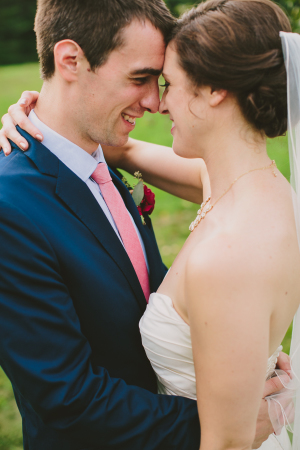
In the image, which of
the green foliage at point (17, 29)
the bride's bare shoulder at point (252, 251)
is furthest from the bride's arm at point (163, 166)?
the green foliage at point (17, 29)

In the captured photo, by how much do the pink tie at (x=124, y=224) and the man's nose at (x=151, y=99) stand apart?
0.44m

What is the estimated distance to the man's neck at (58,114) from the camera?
241 centimetres

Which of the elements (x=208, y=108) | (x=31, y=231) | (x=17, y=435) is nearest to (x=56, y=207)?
(x=31, y=231)

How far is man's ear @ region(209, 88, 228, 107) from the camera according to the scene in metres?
1.98

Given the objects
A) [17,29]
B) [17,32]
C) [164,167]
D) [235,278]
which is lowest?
[235,278]

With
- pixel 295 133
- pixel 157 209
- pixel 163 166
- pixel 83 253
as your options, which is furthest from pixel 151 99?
pixel 157 209

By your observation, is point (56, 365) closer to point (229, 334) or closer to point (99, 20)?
point (229, 334)

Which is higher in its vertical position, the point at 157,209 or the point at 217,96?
the point at 217,96

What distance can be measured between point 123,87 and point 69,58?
0.33 metres

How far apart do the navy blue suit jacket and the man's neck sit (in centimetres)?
21

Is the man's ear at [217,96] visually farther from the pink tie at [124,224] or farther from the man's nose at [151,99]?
the pink tie at [124,224]

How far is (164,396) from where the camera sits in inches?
84.7

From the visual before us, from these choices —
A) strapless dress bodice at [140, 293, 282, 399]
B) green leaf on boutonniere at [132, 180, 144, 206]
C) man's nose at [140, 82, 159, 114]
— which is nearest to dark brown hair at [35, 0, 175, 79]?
man's nose at [140, 82, 159, 114]

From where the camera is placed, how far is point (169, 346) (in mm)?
2119
